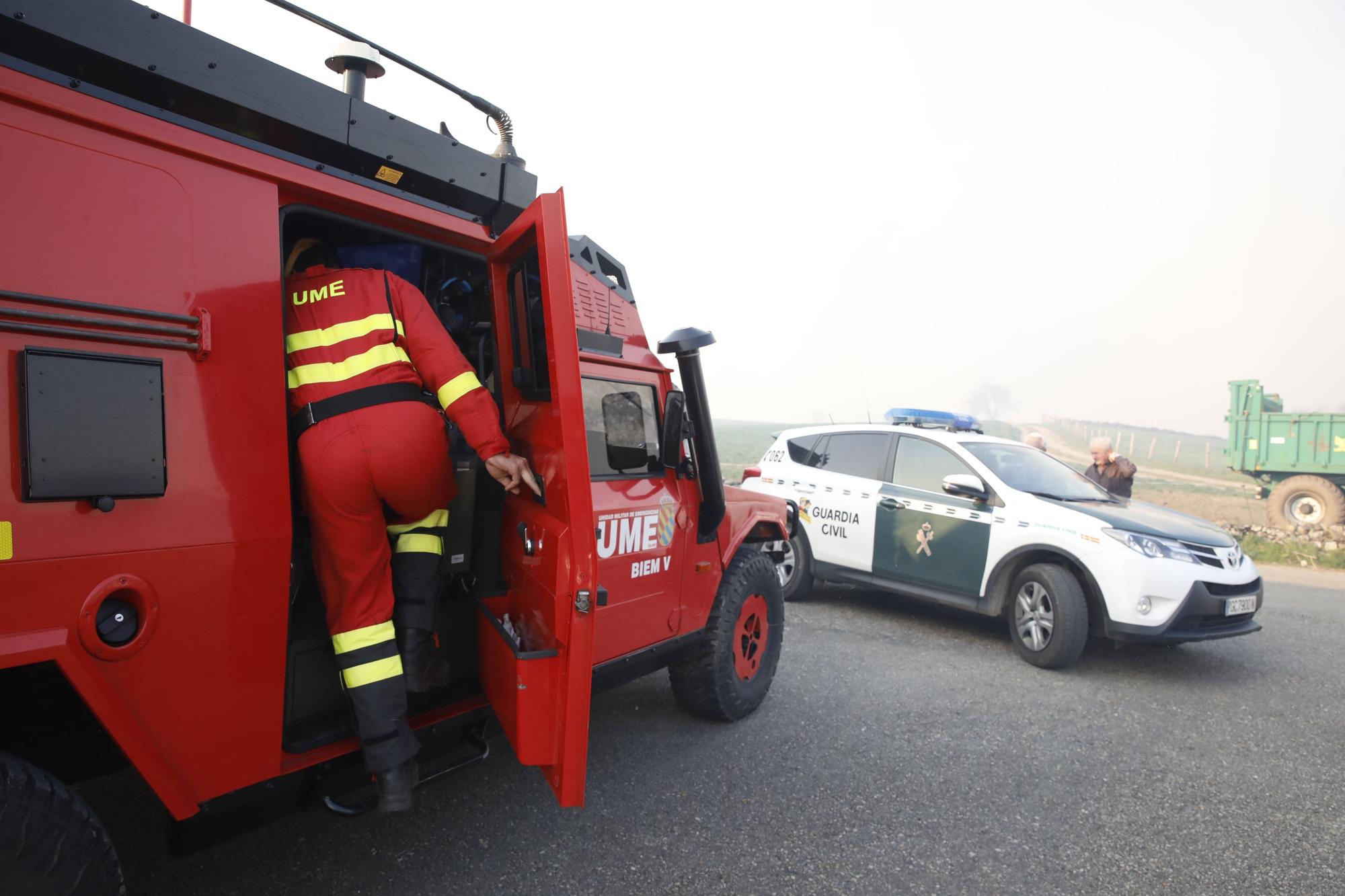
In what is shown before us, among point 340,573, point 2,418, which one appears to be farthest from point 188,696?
point 2,418

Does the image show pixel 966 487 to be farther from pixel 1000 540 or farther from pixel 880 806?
pixel 880 806

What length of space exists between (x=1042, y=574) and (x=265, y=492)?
15.3 ft

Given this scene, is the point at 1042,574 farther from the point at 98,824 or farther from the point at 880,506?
the point at 98,824

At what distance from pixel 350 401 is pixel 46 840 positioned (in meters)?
1.25

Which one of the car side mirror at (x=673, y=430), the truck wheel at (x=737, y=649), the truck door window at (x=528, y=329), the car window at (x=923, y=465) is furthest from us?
the car window at (x=923, y=465)

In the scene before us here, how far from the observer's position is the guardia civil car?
443 cm

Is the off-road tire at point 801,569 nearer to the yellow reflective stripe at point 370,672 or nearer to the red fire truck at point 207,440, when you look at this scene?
the red fire truck at point 207,440

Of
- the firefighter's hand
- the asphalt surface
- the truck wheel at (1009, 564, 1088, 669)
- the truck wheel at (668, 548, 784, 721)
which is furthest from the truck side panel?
the truck wheel at (1009, 564, 1088, 669)

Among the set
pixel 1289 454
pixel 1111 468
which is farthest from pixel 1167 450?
pixel 1111 468

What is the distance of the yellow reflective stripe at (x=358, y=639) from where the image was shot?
216cm

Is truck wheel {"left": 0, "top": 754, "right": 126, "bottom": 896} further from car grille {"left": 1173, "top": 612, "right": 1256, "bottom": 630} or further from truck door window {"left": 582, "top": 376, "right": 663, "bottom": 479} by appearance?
car grille {"left": 1173, "top": 612, "right": 1256, "bottom": 630}

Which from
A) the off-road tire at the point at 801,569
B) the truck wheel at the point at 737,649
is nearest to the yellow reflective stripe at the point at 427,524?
the truck wheel at the point at 737,649

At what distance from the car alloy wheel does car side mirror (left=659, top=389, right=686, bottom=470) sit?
121 inches

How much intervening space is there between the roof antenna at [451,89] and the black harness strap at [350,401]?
3.52 ft
